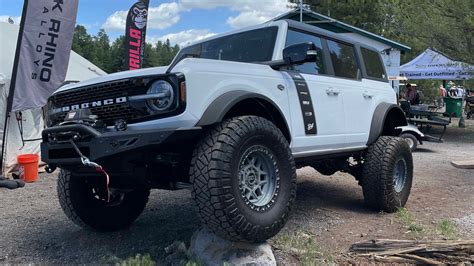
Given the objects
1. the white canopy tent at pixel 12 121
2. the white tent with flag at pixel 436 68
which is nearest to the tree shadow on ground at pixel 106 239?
the white canopy tent at pixel 12 121

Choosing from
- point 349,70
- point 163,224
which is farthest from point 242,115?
point 349,70

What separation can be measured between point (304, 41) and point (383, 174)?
74.1 inches

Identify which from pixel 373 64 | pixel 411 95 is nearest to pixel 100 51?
pixel 411 95

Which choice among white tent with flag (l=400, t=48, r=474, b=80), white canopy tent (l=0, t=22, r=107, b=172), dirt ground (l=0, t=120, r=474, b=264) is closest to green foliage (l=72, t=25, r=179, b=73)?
white tent with flag (l=400, t=48, r=474, b=80)

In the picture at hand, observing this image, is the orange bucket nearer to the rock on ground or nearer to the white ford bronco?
the white ford bronco

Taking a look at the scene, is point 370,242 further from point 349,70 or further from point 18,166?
point 18,166

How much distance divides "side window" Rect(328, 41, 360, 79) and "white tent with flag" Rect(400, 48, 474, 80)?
1153 centimetres

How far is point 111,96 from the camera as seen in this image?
3.71 metres

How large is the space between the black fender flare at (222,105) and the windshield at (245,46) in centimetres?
92

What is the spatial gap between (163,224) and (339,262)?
214 centimetres

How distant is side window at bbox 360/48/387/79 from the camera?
640 cm

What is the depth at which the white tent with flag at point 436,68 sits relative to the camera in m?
16.5

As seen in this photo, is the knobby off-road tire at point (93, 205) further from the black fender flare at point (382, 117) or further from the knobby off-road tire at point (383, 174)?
the black fender flare at point (382, 117)

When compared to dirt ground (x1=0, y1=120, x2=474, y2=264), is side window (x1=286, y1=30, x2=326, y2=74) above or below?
above
